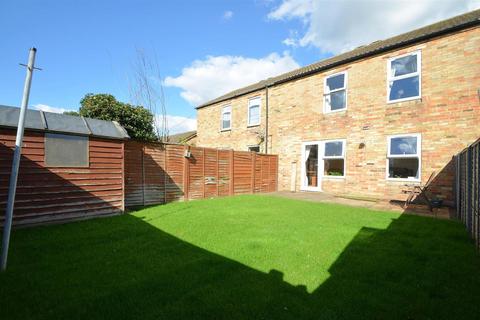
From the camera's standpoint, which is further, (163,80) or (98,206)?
(163,80)

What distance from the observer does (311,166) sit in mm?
12688

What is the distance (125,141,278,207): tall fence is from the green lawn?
268 cm

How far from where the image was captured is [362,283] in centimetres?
295

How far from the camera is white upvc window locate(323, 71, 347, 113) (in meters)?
11.3

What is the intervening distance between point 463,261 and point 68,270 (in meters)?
5.34

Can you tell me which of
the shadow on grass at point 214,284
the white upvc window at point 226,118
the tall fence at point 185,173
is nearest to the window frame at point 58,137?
the tall fence at point 185,173

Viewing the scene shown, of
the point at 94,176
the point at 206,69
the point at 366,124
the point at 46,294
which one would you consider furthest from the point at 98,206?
the point at 206,69

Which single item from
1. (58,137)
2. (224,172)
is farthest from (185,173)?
(58,137)

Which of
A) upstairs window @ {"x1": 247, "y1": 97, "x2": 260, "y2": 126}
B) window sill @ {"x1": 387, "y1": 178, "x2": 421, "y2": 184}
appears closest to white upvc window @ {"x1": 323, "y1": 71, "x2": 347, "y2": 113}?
window sill @ {"x1": 387, "y1": 178, "x2": 421, "y2": 184}

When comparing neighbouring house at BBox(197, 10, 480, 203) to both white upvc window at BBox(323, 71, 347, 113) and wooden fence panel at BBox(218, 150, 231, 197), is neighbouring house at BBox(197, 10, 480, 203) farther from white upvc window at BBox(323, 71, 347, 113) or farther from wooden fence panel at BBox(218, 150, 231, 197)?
wooden fence panel at BBox(218, 150, 231, 197)

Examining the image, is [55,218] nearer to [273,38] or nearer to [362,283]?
[362,283]

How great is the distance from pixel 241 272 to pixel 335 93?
1051 centimetres

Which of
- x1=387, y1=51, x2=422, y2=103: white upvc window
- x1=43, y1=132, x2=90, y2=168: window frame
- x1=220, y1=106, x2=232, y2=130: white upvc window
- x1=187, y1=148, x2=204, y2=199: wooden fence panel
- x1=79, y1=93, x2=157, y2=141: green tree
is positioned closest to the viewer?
x1=43, y1=132, x2=90, y2=168: window frame

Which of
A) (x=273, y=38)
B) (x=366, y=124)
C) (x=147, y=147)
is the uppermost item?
(x=273, y=38)
